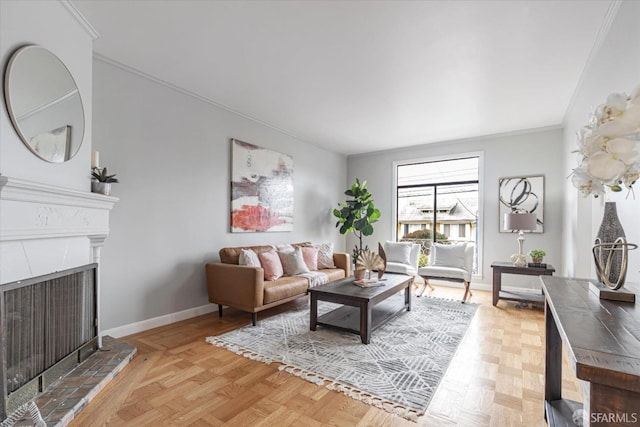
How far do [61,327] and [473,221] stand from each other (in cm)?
580

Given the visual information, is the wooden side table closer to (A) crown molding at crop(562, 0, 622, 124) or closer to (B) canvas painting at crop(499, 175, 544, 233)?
(B) canvas painting at crop(499, 175, 544, 233)

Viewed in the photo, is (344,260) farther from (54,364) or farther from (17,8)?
(17,8)

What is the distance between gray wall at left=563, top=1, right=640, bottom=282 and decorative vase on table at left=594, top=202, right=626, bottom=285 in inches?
14.9

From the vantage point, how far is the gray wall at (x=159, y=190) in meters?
3.00

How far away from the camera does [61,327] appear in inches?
83.6

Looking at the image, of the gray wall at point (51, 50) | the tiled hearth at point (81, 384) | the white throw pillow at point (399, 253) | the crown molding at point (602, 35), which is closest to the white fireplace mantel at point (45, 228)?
the gray wall at point (51, 50)

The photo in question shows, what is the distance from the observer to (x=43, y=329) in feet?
6.41

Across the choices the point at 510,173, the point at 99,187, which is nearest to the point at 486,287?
the point at 510,173

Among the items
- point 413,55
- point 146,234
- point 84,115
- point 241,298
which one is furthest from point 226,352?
point 413,55

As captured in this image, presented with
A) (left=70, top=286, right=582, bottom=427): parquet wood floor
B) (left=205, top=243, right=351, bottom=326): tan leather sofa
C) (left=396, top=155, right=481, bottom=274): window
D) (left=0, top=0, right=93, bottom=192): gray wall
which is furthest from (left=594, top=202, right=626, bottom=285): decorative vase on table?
(left=396, top=155, right=481, bottom=274): window

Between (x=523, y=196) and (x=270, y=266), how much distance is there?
4.25 m

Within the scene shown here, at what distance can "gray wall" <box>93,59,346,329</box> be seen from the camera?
3.00 m

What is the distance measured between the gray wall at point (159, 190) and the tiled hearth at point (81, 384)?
0.60 meters

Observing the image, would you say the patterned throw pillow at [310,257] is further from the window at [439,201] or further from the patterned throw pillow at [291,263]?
the window at [439,201]
